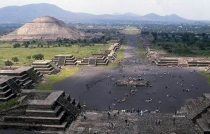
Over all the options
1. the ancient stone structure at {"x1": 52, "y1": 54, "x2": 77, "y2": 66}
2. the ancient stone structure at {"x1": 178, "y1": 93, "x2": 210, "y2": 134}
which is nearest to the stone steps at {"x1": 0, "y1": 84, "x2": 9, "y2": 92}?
the ancient stone structure at {"x1": 178, "y1": 93, "x2": 210, "y2": 134}

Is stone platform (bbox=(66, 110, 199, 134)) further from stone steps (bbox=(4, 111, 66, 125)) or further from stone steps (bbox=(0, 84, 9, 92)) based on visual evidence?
stone steps (bbox=(0, 84, 9, 92))

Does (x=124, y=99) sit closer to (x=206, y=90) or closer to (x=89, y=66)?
(x=206, y=90)

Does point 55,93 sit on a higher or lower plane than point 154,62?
higher

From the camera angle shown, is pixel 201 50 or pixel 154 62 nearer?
pixel 154 62

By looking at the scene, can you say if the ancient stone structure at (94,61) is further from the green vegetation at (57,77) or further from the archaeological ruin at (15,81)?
the archaeological ruin at (15,81)

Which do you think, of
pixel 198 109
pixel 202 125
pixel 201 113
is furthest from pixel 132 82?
pixel 202 125

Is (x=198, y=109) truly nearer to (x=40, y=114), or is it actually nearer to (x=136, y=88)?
(x=136, y=88)

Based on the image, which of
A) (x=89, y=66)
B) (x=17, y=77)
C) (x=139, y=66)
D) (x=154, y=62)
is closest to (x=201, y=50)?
(x=154, y=62)
